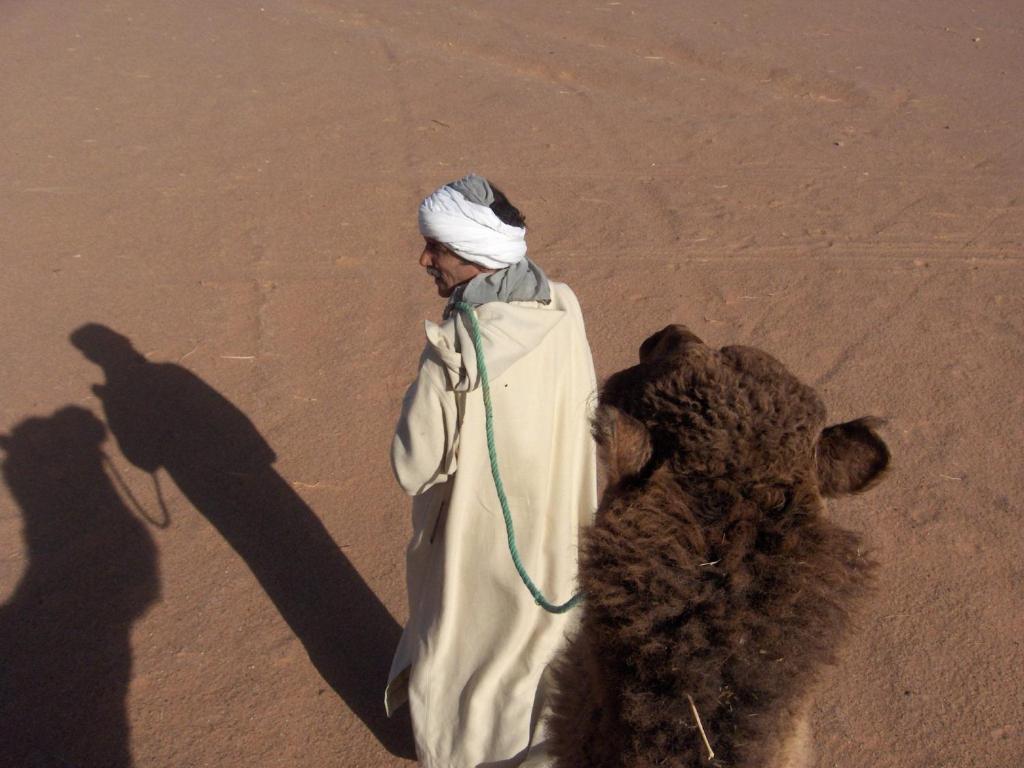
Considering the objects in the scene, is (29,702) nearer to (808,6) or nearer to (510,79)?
(510,79)

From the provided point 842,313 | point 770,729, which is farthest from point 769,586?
point 842,313

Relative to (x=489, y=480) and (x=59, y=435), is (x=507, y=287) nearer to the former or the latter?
(x=489, y=480)

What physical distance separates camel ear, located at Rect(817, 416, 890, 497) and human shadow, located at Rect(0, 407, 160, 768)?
3.22 m

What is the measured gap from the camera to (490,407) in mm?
2719

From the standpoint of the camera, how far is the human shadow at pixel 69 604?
3996mm

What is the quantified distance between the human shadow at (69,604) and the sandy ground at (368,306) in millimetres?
19

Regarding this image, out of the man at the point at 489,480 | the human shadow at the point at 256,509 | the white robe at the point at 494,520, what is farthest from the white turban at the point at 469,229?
the human shadow at the point at 256,509

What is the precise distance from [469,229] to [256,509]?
2965 millimetres

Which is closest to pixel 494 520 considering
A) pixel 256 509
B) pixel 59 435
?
pixel 256 509

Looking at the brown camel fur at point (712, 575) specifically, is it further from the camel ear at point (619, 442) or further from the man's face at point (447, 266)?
the man's face at point (447, 266)

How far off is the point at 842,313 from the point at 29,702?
5877 mm

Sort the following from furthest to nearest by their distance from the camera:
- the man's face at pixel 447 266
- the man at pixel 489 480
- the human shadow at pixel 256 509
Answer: the human shadow at pixel 256 509 → the man's face at pixel 447 266 → the man at pixel 489 480

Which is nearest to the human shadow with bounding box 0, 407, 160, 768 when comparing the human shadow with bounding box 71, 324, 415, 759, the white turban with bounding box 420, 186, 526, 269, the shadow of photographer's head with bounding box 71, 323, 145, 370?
the human shadow with bounding box 71, 324, 415, 759

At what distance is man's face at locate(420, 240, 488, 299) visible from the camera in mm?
3025
